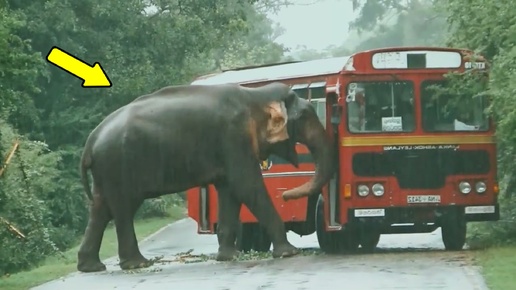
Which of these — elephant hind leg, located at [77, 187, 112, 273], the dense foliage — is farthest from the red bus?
the dense foliage

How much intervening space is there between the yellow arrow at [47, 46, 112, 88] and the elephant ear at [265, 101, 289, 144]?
1769 cm

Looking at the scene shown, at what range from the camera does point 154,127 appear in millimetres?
21000

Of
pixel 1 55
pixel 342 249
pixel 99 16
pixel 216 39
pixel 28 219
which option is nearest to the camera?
pixel 1 55

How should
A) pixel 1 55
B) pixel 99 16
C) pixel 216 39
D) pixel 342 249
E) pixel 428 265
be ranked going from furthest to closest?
pixel 216 39
pixel 99 16
pixel 342 249
pixel 1 55
pixel 428 265

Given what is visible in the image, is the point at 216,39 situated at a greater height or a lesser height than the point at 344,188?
greater

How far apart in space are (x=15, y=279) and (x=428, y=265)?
653 centimetres

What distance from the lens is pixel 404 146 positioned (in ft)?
69.2

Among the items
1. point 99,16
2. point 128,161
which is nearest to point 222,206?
Answer: point 128,161

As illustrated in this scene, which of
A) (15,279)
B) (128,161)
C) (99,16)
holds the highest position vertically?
(99,16)

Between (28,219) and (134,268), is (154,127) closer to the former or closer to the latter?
(134,268)

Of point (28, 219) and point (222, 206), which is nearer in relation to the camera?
point (222, 206)

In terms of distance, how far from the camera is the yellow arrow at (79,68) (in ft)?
129

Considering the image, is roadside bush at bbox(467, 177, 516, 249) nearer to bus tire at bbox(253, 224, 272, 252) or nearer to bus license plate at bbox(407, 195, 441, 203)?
bus license plate at bbox(407, 195, 441, 203)

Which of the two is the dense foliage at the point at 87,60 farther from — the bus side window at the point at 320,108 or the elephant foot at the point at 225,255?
the elephant foot at the point at 225,255
